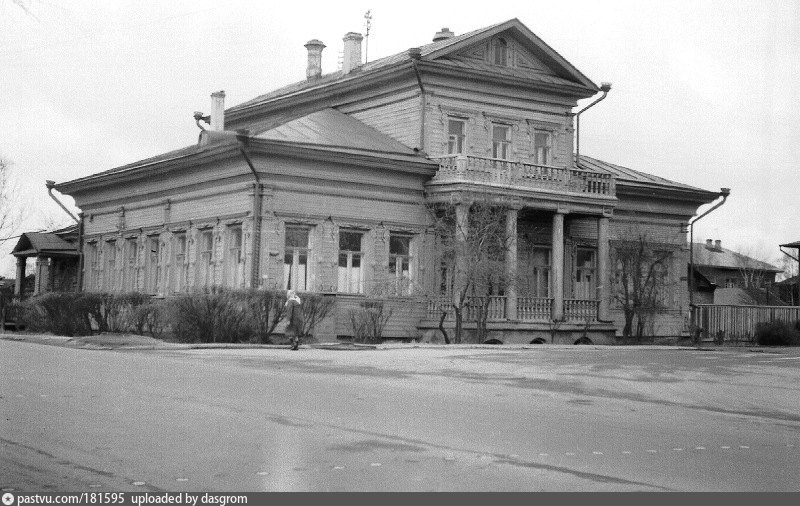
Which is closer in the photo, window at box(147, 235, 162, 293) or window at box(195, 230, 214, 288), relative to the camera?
window at box(195, 230, 214, 288)

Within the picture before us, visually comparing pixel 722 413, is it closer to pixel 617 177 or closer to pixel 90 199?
pixel 617 177

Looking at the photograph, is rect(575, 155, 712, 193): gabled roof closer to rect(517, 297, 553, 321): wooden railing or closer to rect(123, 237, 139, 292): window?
rect(517, 297, 553, 321): wooden railing

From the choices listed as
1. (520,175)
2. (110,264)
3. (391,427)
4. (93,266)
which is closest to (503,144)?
(520,175)

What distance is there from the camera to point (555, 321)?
130 feet

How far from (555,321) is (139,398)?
26.7 meters

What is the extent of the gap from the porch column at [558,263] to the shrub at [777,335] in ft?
22.4

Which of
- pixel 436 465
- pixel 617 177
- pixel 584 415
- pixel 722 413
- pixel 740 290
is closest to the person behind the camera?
pixel 436 465

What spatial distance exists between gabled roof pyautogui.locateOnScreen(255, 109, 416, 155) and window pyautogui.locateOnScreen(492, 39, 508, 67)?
4.66 meters

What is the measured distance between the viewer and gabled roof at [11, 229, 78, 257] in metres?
51.2

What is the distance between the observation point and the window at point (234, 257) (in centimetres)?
3856

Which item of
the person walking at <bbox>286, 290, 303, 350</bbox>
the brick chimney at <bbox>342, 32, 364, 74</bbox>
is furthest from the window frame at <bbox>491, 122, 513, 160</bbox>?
the person walking at <bbox>286, 290, 303, 350</bbox>

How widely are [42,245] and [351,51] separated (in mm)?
16445

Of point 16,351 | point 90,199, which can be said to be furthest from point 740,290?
point 16,351

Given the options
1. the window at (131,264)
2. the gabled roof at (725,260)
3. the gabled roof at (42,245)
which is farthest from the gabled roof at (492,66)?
the gabled roof at (725,260)
